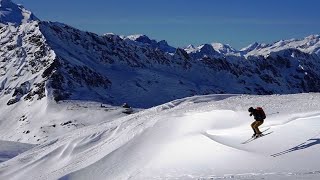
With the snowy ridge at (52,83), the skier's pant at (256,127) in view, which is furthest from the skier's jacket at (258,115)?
the snowy ridge at (52,83)

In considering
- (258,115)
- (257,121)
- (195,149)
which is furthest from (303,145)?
(195,149)

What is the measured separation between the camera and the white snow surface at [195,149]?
21.7 meters

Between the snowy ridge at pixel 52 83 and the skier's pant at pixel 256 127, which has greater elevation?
the snowy ridge at pixel 52 83

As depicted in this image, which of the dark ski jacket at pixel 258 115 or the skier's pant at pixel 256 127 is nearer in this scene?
the skier's pant at pixel 256 127

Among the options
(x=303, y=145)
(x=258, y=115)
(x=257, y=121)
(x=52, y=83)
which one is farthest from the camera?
(x=52, y=83)

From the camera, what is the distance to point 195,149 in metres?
26.2

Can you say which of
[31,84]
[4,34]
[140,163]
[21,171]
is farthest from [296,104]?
[4,34]

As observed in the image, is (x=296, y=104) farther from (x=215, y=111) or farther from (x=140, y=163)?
(x=140, y=163)

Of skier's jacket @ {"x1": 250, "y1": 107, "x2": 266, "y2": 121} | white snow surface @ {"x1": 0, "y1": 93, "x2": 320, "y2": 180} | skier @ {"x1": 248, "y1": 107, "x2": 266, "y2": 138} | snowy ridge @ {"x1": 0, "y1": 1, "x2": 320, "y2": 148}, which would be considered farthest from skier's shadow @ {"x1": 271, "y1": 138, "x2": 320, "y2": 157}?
snowy ridge @ {"x1": 0, "y1": 1, "x2": 320, "y2": 148}

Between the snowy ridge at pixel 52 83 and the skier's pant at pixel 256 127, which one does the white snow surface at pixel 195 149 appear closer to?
A: the skier's pant at pixel 256 127

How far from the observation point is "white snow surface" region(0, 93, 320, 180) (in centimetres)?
2167

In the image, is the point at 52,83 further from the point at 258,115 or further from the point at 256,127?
the point at 256,127

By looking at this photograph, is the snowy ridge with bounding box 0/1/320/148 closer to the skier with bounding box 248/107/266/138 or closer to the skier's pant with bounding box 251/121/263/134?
the skier with bounding box 248/107/266/138

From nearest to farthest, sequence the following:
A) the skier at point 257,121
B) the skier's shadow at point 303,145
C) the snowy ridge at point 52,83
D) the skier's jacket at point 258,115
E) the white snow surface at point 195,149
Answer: the white snow surface at point 195,149, the skier's shadow at point 303,145, the skier at point 257,121, the skier's jacket at point 258,115, the snowy ridge at point 52,83
